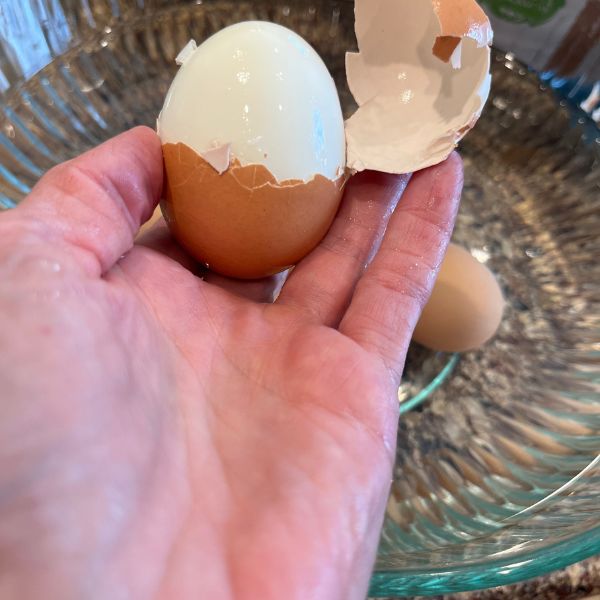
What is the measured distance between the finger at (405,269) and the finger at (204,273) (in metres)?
0.18

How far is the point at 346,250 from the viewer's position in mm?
890

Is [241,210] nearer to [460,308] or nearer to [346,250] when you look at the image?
[346,250]

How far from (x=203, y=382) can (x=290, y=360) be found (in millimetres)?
106

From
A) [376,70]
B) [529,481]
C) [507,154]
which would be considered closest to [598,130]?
[507,154]

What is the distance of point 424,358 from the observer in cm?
116

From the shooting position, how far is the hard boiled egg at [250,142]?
710 mm

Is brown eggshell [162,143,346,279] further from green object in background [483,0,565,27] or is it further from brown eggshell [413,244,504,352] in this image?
green object in background [483,0,565,27]

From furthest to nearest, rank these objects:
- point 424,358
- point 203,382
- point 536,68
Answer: point 536,68
point 424,358
point 203,382

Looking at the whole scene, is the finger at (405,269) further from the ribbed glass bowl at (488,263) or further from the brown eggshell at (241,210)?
the ribbed glass bowl at (488,263)

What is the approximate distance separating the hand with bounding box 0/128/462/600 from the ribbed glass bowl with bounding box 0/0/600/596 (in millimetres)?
281

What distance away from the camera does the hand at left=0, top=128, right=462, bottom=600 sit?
1.77 ft

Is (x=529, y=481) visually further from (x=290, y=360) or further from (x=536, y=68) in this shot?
(x=536, y=68)

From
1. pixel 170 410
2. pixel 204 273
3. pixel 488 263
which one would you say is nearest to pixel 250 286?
pixel 204 273

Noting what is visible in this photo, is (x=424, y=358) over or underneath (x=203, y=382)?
underneath
